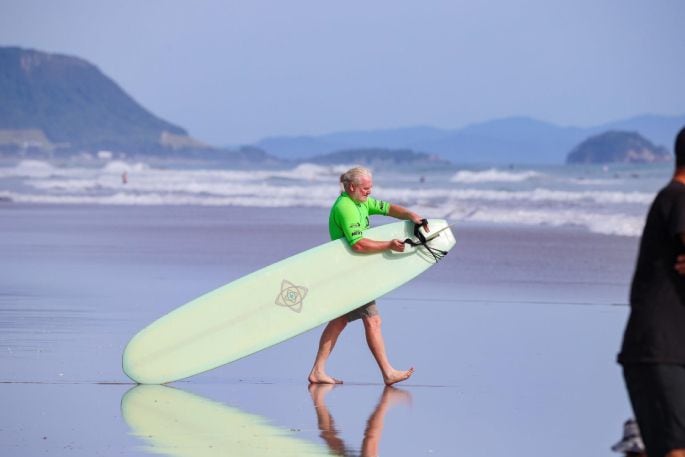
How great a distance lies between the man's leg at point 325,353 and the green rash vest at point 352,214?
449mm

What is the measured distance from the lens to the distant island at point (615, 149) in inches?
3775

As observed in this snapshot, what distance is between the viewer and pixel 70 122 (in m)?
131

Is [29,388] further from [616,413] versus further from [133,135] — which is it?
[133,135]

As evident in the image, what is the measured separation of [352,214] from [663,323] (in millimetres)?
3363

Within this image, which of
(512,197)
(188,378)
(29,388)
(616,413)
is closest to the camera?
(616,413)

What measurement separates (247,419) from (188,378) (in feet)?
4.48

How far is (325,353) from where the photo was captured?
7.33 meters

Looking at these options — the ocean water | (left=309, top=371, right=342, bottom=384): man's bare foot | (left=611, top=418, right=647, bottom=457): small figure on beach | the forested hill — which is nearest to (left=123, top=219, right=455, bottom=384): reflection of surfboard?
(left=309, top=371, right=342, bottom=384): man's bare foot

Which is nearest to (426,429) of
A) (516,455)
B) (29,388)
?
(516,455)

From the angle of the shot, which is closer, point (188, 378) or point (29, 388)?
point (29, 388)

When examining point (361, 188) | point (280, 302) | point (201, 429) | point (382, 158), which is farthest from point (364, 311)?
point (382, 158)

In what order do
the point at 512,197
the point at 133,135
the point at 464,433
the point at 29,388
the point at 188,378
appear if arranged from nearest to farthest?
the point at 464,433 < the point at 29,388 < the point at 188,378 < the point at 512,197 < the point at 133,135

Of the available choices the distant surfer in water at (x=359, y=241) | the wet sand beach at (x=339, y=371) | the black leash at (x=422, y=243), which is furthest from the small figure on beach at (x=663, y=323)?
the black leash at (x=422, y=243)

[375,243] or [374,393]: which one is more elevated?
[375,243]
